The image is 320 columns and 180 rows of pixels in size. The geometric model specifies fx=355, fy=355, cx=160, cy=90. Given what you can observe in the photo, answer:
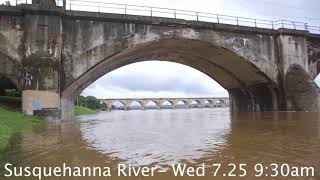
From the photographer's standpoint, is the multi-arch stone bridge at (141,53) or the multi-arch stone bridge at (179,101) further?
the multi-arch stone bridge at (179,101)

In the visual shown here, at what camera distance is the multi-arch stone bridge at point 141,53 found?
72.9 ft

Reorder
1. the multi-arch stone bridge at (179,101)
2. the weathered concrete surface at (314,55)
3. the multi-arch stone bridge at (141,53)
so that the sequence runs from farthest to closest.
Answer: the multi-arch stone bridge at (179,101)
the weathered concrete surface at (314,55)
the multi-arch stone bridge at (141,53)

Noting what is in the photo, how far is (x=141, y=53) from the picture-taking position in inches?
1176

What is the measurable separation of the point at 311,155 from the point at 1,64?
20.2m

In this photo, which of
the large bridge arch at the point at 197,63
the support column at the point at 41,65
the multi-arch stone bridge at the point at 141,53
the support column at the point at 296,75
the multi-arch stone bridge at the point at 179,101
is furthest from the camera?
the multi-arch stone bridge at the point at 179,101

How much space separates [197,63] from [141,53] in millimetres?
7343

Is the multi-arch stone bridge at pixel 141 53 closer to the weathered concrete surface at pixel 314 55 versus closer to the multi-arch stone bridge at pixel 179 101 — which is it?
the weathered concrete surface at pixel 314 55

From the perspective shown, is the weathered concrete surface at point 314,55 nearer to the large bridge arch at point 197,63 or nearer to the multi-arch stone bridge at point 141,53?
the multi-arch stone bridge at point 141,53

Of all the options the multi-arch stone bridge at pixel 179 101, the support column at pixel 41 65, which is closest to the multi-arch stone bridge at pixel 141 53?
the support column at pixel 41 65

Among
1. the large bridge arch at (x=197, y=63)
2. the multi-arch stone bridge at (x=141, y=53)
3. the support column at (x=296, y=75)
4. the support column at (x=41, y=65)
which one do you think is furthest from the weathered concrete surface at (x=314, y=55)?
the support column at (x=41, y=65)

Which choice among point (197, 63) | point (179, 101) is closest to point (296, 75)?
point (197, 63)

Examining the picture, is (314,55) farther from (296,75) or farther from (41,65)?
(41,65)

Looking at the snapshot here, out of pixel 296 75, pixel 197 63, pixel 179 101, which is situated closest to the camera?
pixel 296 75

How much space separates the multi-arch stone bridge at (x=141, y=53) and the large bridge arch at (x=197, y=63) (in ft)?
0.27
